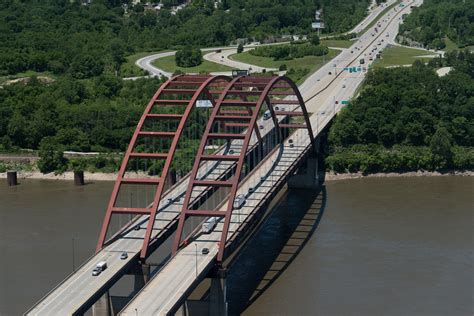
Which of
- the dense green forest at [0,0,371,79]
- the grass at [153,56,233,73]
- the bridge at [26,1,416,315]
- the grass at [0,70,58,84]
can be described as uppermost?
the dense green forest at [0,0,371,79]

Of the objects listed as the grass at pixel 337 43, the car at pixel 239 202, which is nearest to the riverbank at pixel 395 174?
the car at pixel 239 202

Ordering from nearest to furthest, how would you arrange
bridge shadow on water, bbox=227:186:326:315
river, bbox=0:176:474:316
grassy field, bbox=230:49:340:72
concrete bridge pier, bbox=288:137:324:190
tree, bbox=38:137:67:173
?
river, bbox=0:176:474:316
bridge shadow on water, bbox=227:186:326:315
concrete bridge pier, bbox=288:137:324:190
tree, bbox=38:137:67:173
grassy field, bbox=230:49:340:72

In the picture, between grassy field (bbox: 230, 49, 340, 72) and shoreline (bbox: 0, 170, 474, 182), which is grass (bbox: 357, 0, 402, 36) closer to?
grassy field (bbox: 230, 49, 340, 72)

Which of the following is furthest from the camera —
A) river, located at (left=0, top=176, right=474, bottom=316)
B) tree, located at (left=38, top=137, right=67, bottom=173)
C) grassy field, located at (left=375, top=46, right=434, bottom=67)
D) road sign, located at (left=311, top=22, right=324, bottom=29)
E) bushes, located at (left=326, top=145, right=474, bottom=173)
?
road sign, located at (left=311, top=22, right=324, bottom=29)

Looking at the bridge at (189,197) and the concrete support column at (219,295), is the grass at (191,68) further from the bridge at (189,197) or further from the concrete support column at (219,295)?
the concrete support column at (219,295)

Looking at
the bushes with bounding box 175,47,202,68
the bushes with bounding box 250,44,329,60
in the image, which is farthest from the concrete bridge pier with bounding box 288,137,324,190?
the bushes with bounding box 250,44,329,60

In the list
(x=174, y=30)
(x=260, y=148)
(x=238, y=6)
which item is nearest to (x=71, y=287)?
(x=260, y=148)

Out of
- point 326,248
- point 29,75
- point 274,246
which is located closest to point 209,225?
point 274,246
